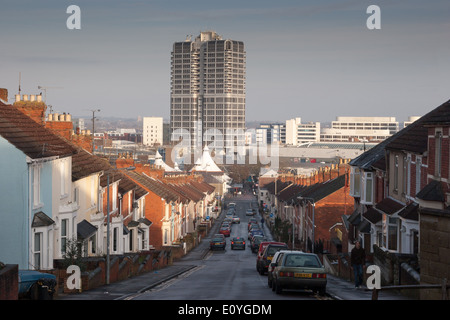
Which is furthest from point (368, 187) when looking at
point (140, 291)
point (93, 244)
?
point (140, 291)

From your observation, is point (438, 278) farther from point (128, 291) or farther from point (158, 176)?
point (158, 176)

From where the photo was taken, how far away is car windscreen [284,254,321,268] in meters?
23.4

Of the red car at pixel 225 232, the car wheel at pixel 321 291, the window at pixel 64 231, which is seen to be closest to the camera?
the car wheel at pixel 321 291

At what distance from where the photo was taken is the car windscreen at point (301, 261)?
922 inches

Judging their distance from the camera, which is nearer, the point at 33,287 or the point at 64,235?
the point at 33,287

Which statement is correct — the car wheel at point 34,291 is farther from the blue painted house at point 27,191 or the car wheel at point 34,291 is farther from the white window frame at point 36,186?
the white window frame at point 36,186

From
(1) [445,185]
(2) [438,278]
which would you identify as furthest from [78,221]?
(2) [438,278]

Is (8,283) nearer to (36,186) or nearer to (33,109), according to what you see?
(36,186)

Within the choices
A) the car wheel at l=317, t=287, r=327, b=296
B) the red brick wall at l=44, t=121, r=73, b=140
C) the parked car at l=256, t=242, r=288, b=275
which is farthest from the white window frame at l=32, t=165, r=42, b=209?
the red brick wall at l=44, t=121, r=73, b=140

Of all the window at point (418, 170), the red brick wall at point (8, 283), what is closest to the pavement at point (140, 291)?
the window at point (418, 170)

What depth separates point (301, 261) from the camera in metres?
23.6

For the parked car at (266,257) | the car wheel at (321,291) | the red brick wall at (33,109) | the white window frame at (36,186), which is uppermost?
the red brick wall at (33,109)

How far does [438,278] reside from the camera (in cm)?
1928

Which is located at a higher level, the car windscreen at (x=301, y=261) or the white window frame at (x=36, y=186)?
the white window frame at (x=36, y=186)
